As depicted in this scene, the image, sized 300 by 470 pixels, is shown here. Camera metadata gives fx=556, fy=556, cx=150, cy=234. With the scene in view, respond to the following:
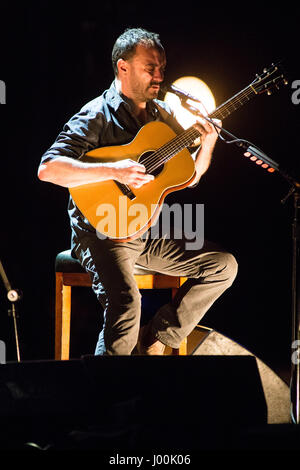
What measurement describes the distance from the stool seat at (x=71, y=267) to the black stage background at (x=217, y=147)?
0.92m

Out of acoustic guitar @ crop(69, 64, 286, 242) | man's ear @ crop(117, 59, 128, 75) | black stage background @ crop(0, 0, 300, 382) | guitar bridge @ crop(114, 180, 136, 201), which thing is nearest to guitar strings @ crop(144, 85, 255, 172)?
acoustic guitar @ crop(69, 64, 286, 242)

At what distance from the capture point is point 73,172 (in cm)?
251

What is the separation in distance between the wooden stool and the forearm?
1.52 ft

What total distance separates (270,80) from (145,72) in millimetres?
606

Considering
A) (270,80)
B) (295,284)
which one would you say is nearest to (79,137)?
(270,80)

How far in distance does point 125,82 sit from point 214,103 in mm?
1040

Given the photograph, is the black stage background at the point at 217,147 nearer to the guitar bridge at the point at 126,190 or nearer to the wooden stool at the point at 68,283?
the wooden stool at the point at 68,283

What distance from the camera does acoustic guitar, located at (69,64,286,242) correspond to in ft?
8.46

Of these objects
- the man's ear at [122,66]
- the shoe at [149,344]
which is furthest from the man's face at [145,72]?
the shoe at [149,344]

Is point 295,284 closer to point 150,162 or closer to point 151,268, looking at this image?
point 151,268

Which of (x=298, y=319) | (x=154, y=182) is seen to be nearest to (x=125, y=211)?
(x=154, y=182)

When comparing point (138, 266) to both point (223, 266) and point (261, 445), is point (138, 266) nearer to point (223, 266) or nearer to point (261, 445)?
point (223, 266)

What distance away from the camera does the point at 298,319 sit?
7.18 ft

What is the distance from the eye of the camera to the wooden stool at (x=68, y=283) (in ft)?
9.21
